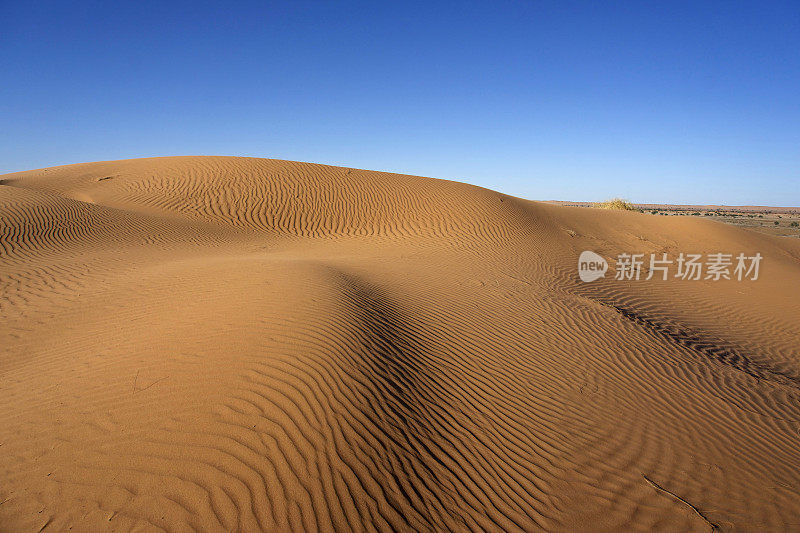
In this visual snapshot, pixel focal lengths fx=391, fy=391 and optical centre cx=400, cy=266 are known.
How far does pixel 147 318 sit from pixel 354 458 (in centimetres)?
422

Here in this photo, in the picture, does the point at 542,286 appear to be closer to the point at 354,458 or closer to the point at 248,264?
the point at 248,264

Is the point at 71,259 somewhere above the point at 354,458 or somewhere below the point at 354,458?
above

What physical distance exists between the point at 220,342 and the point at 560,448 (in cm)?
398

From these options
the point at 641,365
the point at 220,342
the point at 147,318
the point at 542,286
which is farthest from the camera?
the point at 542,286

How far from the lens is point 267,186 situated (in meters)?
19.1

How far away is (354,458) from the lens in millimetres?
3279

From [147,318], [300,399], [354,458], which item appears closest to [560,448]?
[354,458]

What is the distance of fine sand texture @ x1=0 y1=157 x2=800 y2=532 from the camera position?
294 cm

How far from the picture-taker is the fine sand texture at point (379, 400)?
294cm

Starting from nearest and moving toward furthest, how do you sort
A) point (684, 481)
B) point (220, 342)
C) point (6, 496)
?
point (6, 496) < point (684, 481) < point (220, 342)

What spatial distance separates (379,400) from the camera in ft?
13.3

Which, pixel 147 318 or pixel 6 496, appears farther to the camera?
pixel 147 318


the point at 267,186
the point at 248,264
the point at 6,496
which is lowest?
the point at 6,496

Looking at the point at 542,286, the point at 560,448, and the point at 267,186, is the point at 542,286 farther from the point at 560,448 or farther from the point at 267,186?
the point at 267,186
